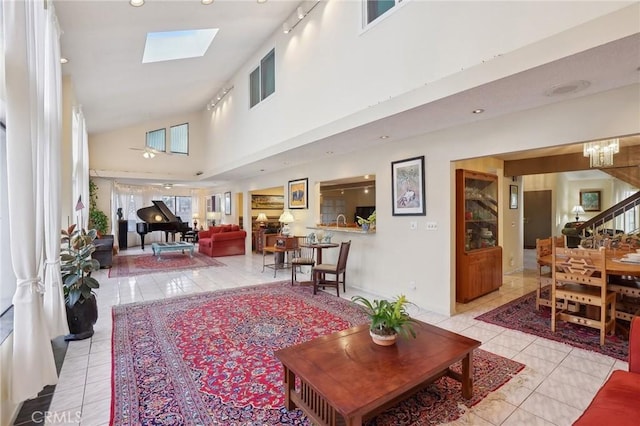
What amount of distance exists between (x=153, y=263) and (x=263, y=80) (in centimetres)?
580

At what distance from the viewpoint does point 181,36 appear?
6.16 metres

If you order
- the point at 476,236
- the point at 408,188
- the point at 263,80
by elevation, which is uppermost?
the point at 263,80

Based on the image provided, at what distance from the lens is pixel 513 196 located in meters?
6.82

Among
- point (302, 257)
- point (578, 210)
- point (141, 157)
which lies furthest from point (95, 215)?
point (578, 210)

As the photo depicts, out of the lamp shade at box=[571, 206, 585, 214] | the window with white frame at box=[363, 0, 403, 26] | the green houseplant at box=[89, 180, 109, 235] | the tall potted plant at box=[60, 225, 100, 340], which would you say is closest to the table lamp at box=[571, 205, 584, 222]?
the lamp shade at box=[571, 206, 585, 214]

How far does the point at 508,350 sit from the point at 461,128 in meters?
2.70

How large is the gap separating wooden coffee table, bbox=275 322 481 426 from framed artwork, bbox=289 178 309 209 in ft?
15.5

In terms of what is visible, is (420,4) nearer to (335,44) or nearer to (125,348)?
(335,44)

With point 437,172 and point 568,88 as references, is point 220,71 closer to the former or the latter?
point 437,172

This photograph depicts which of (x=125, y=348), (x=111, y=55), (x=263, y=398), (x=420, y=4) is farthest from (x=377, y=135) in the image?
(x=111, y=55)

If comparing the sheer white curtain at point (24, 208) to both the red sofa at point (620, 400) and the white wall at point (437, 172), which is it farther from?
the white wall at point (437, 172)

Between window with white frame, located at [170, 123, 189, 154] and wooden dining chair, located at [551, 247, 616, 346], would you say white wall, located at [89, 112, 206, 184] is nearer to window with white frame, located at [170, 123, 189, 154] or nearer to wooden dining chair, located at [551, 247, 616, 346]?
window with white frame, located at [170, 123, 189, 154]

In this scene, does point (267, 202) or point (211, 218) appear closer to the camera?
point (267, 202)

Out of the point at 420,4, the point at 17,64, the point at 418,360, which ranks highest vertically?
the point at 420,4
